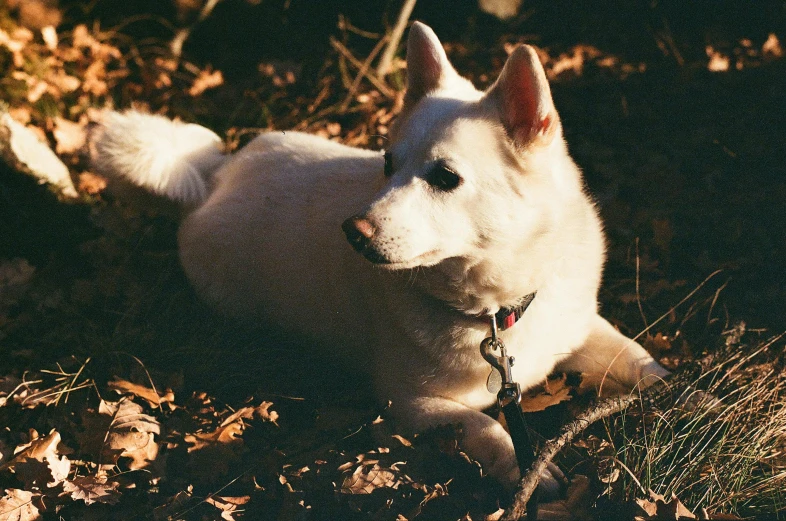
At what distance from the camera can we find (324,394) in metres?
3.08

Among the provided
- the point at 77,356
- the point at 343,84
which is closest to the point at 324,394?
the point at 77,356

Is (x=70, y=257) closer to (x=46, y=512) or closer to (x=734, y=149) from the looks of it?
(x=46, y=512)

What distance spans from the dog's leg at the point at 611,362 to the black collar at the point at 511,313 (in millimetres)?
506

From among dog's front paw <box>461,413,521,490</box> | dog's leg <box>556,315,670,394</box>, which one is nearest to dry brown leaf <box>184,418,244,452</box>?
dog's front paw <box>461,413,521,490</box>

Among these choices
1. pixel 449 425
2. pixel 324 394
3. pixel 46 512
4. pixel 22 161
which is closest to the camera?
pixel 46 512

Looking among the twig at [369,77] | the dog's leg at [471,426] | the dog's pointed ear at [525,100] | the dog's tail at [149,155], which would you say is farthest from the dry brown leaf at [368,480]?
the twig at [369,77]

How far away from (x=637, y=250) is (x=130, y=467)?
104 inches

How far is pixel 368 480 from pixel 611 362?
1.14 meters

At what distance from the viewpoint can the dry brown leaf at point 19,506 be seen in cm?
239

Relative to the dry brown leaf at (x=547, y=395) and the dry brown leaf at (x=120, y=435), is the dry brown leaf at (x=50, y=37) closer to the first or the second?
the dry brown leaf at (x=120, y=435)

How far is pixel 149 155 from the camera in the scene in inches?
140

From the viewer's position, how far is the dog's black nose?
2.22 meters

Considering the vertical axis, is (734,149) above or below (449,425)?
above

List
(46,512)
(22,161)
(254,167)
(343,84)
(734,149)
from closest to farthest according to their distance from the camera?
(46,512) < (254,167) < (22,161) < (734,149) < (343,84)
